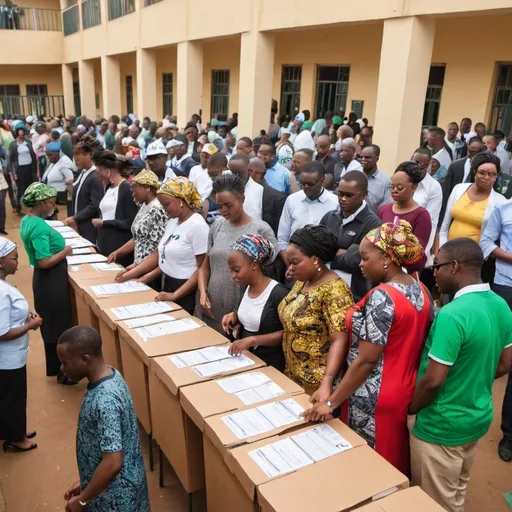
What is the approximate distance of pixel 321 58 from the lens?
12.1 metres

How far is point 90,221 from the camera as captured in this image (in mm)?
5223

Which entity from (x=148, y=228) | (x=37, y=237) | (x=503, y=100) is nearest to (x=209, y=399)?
(x=148, y=228)

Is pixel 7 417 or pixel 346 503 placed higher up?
pixel 346 503

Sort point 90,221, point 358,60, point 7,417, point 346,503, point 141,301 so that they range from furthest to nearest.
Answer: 1. point 358,60
2. point 90,221
3. point 141,301
4. point 7,417
5. point 346,503

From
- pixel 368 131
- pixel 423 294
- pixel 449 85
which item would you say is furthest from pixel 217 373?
pixel 449 85

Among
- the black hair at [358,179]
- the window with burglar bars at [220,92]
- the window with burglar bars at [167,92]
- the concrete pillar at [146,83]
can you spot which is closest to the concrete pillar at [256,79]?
the concrete pillar at [146,83]

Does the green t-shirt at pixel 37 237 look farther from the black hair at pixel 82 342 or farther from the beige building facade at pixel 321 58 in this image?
the beige building facade at pixel 321 58

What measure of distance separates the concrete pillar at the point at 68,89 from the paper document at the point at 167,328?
23646mm

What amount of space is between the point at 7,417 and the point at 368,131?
22.3 ft

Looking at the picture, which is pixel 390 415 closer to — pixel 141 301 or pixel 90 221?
pixel 141 301

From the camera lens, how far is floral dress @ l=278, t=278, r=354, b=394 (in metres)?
2.33

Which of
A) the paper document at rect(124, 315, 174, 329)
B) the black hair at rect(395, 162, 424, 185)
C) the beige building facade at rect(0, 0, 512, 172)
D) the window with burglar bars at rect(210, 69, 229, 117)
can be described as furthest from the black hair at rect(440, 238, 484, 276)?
the window with burglar bars at rect(210, 69, 229, 117)

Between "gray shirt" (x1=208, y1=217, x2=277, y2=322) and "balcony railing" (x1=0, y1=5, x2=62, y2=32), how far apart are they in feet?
79.3

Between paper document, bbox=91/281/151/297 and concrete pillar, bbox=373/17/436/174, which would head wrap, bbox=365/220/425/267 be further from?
concrete pillar, bbox=373/17/436/174
